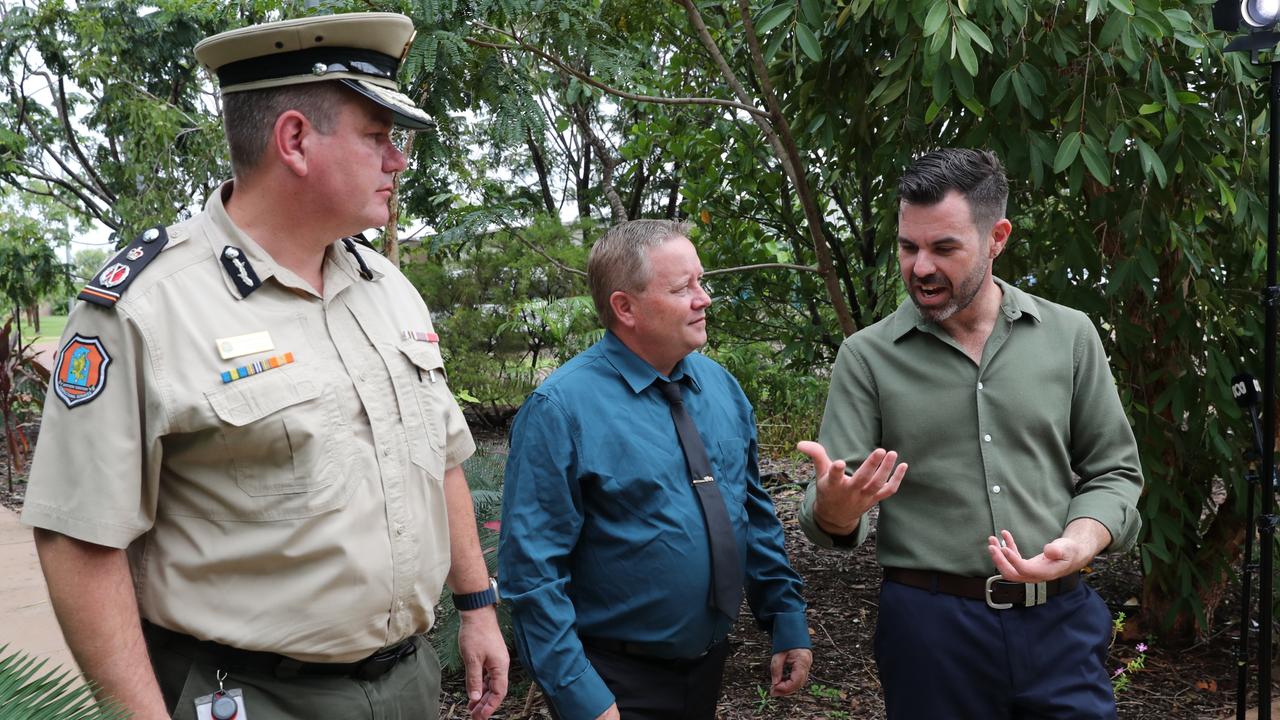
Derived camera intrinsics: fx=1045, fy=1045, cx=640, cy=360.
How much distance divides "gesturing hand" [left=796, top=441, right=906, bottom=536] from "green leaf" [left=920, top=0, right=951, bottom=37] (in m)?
1.17

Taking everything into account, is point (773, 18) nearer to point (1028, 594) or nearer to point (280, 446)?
point (1028, 594)

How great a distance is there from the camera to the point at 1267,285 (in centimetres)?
305

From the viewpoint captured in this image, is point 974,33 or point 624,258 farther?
point 974,33

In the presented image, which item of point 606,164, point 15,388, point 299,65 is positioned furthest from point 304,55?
point 15,388

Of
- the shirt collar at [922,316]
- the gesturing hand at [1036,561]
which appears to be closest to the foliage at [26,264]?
the shirt collar at [922,316]

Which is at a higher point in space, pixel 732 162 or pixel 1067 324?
pixel 732 162

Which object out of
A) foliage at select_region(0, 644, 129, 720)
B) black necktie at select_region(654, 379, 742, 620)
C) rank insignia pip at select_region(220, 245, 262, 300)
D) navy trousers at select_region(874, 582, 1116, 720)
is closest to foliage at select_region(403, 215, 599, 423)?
black necktie at select_region(654, 379, 742, 620)

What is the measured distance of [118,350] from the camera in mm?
1566

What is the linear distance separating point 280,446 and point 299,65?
66 centimetres

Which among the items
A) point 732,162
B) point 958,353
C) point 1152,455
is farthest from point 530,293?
point 958,353

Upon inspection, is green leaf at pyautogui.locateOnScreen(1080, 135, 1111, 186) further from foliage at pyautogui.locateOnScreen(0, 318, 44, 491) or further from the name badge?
foliage at pyautogui.locateOnScreen(0, 318, 44, 491)

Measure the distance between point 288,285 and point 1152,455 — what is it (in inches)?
124

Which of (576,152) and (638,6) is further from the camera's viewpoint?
(576,152)

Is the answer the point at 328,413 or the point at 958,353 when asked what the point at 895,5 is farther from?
the point at 328,413
